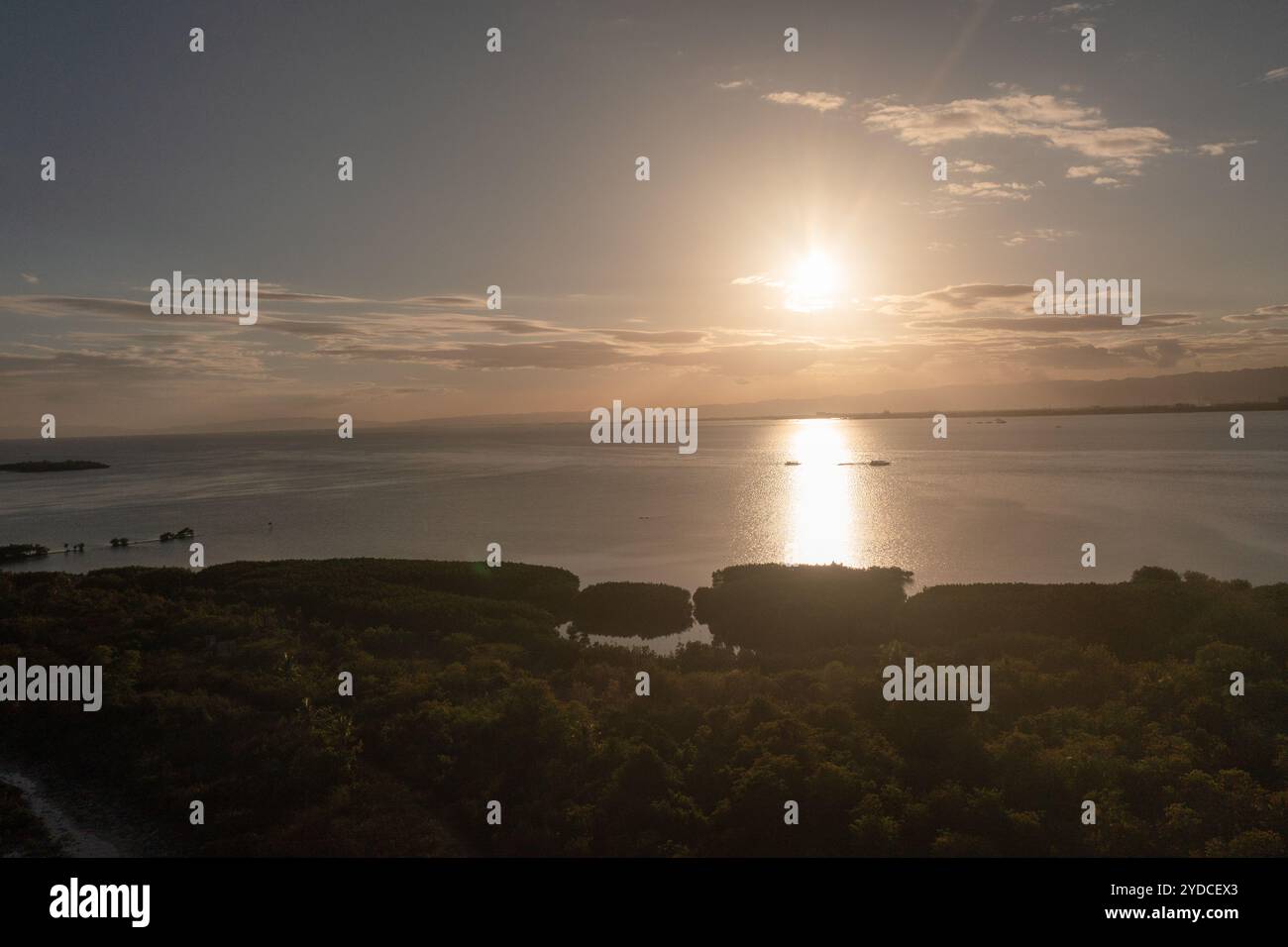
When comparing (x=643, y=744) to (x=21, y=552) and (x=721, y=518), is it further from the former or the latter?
(x=21, y=552)

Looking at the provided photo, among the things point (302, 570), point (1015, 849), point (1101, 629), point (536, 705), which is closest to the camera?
point (1015, 849)

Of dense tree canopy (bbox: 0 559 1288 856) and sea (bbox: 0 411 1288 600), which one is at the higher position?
sea (bbox: 0 411 1288 600)

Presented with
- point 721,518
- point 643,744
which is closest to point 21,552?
point 721,518

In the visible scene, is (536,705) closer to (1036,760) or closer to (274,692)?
(274,692)

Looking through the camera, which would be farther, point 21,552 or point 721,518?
point 721,518

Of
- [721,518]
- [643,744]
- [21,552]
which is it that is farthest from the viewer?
[721,518]

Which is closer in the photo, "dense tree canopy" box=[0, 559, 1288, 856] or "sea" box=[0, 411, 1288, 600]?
"dense tree canopy" box=[0, 559, 1288, 856]

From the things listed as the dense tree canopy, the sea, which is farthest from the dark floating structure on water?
the dense tree canopy

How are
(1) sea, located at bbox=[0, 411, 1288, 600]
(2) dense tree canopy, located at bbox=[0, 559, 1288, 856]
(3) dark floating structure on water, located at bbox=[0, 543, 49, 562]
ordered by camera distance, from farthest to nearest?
(3) dark floating structure on water, located at bbox=[0, 543, 49, 562] < (1) sea, located at bbox=[0, 411, 1288, 600] < (2) dense tree canopy, located at bbox=[0, 559, 1288, 856]

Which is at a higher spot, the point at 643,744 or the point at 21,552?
the point at 21,552

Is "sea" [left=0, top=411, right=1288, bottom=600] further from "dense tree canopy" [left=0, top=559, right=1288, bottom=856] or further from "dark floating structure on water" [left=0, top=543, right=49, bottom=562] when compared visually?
A: "dense tree canopy" [left=0, top=559, right=1288, bottom=856]

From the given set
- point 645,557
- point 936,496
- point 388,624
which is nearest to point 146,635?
point 388,624
